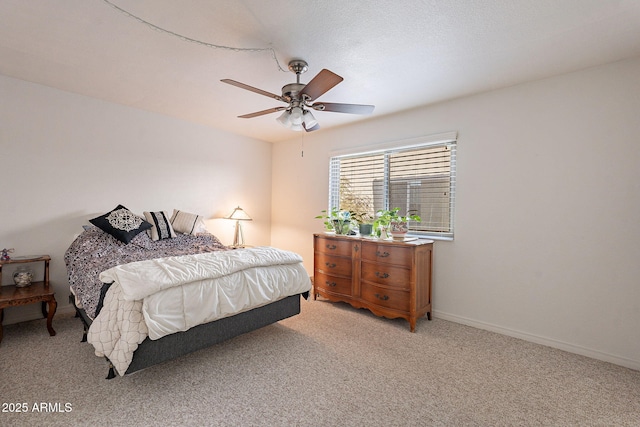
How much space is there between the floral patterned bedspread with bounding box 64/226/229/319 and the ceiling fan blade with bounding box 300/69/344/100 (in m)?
2.04

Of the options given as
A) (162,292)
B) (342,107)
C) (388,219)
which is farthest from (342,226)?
(162,292)

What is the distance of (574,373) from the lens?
2.27m

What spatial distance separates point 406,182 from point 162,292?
2.94 m

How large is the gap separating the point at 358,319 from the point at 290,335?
0.85m

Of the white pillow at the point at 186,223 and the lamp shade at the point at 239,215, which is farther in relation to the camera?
the lamp shade at the point at 239,215

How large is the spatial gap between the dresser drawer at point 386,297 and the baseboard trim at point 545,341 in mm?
606

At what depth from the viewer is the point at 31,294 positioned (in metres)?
2.69

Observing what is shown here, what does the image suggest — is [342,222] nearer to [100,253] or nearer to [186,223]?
[186,223]

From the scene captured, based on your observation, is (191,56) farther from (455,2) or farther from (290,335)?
(290,335)

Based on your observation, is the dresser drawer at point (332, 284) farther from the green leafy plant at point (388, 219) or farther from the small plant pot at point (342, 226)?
the green leafy plant at point (388, 219)

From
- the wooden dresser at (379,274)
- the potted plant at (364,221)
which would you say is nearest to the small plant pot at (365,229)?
the potted plant at (364,221)

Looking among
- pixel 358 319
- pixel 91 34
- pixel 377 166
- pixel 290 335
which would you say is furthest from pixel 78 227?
pixel 377 166

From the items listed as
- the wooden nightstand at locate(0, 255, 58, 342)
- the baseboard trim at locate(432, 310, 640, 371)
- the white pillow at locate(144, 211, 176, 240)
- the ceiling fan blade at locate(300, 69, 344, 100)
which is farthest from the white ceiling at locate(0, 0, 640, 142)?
the baseboard trim at locate(432, 310, 640, 371)

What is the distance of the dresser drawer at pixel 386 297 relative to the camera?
10.2 feet
